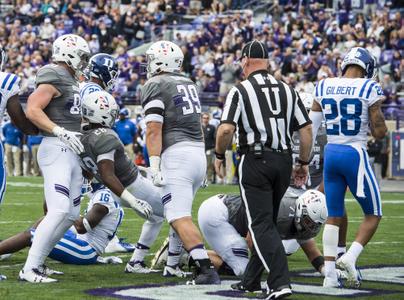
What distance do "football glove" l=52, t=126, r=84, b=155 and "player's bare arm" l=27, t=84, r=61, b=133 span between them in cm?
6

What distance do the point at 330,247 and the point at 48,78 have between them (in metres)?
2.45

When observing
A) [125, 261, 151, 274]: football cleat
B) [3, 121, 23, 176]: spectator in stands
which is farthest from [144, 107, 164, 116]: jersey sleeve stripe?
[3, 121, 23, 176]: spectator in stands

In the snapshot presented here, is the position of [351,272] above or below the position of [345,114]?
below

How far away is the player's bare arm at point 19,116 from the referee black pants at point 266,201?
178cm

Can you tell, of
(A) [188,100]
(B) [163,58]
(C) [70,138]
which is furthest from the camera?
(B) [163,58]

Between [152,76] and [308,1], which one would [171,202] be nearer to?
[152,76]

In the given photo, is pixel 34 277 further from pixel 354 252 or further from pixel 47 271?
pixel 354 252

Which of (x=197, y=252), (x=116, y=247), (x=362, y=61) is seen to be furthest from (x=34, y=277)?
(x=362, y=61)

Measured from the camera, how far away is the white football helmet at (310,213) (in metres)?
8.01

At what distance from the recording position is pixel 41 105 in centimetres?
784

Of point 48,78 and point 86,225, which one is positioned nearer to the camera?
point 48,78

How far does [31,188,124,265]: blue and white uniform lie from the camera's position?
8914 millimetres

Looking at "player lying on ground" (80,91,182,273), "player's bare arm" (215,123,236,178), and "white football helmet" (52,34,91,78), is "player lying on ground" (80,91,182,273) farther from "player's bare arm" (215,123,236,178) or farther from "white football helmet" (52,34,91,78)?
"player's bare arm" (215,123,236,178)

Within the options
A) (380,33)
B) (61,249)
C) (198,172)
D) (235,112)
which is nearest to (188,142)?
(198,172)
